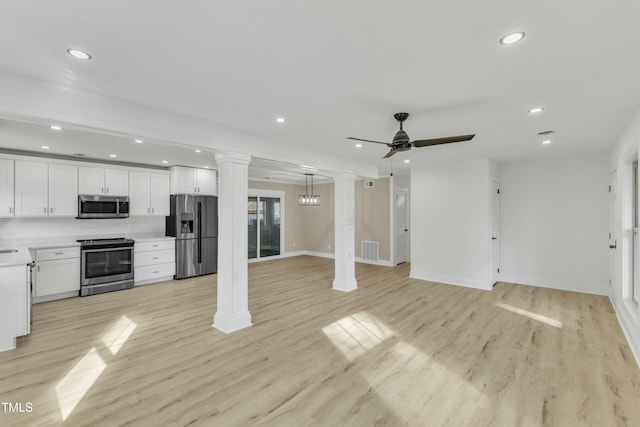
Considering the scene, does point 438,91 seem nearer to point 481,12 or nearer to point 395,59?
point 395,59

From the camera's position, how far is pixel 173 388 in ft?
8.32

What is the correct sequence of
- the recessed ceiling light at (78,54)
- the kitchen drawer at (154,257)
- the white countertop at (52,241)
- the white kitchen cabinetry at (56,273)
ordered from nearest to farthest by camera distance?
the recessed ceiling light at (78,54) < the white kitchen cabinetry at (56,273) < the white countertop at (52,241) < the kitchen drawer at (154,257)

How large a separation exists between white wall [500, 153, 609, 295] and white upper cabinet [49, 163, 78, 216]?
8407 millimetres

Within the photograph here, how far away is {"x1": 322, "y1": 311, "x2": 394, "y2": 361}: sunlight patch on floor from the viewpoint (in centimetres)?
326

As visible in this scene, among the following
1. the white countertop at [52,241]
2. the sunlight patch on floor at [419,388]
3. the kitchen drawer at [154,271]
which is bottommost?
the sunlight patch on floor at [419,388]

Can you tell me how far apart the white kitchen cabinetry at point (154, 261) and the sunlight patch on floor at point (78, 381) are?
2.99m

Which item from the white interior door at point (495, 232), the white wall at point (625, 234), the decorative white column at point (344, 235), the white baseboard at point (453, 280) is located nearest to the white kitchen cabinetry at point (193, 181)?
the decorative white column at point (344, 235)

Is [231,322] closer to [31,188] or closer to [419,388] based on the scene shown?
[419,388]

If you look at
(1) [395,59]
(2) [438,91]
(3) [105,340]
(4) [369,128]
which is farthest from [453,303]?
(3) [105,340]

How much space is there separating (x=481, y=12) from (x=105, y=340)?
4.67m

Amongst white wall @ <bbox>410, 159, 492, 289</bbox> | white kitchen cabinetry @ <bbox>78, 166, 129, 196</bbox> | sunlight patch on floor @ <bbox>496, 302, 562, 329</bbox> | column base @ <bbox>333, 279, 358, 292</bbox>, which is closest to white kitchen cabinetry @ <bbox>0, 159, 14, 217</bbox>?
white kitchen cabinetry @ <bbox>78, 166, 129, 196</bbox>

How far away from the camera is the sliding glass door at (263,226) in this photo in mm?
8883

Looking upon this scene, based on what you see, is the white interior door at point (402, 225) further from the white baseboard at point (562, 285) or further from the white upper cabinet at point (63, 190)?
the white upper cabinet at point (63, 190)

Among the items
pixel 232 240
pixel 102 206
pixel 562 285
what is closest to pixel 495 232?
pixel 562 285
